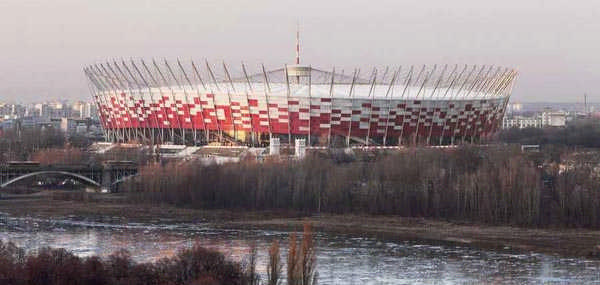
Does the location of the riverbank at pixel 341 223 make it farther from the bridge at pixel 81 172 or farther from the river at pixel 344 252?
the bridge at pixel 81 172

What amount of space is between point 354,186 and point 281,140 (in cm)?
1368

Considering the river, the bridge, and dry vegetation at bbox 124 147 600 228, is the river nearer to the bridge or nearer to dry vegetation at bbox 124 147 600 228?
dry vegetation at bbox 124 147 600 228

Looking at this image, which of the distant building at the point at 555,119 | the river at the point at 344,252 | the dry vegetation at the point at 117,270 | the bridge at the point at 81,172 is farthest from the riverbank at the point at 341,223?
the distant building at the point at 555,119

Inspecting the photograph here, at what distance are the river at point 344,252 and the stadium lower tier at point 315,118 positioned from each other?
1853 centimetres

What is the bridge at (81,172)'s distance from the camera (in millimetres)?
48250

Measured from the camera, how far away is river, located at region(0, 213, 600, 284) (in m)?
27.0

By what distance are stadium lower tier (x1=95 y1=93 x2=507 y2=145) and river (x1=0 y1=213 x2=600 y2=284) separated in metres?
18.5

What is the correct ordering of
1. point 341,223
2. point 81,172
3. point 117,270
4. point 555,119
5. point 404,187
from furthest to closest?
1. point 555,119
2. point 81,172
3. point 404,187
4. point 341,223
5. point 117,270

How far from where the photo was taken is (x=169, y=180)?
151 ft

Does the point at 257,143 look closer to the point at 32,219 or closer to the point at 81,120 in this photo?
the point at 32,219

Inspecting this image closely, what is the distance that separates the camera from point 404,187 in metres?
41.2

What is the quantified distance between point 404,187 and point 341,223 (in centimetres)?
384

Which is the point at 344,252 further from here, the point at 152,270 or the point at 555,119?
the point at 555,119

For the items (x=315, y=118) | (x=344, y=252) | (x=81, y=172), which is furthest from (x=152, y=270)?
(x=315, y=118)
